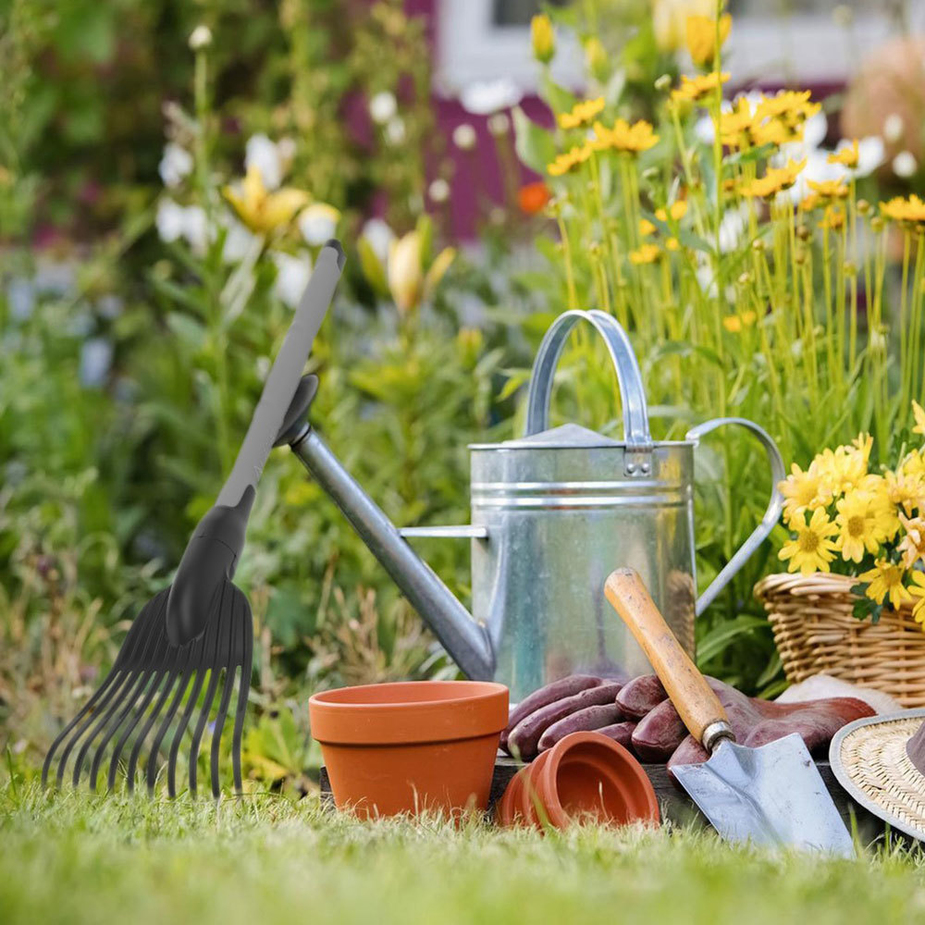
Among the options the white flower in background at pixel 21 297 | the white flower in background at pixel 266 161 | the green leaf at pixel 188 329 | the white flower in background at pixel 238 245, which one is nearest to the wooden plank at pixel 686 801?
the green leaf at pixel 188 329

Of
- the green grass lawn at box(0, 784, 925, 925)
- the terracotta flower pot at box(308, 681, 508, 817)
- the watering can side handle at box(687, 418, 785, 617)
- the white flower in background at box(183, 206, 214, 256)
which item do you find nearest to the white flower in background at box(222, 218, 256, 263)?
the white flower in background at box(183, 206, 214, 256)

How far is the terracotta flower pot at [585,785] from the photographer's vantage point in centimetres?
162

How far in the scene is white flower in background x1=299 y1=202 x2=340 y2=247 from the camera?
2.82 m

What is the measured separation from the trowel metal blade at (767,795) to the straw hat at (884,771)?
1.4 inches

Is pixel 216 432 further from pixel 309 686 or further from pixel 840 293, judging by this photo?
pixel 840 293

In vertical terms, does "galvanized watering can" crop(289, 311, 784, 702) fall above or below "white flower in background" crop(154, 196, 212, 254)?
below

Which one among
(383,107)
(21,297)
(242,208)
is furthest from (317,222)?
(21,297)

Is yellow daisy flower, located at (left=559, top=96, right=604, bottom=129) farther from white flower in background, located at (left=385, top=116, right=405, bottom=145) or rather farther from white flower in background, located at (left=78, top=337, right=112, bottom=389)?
white flower in background, located at (left=78, top=337, right=112, bottom=389)

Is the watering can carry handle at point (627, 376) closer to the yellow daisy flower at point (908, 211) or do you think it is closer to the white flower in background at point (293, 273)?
the yellow daisy flower at point (908, 211)

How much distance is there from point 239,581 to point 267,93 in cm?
245

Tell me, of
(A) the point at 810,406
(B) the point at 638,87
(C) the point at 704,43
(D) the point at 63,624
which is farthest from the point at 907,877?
(B) the point at 638,87

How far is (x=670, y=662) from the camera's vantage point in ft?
5.66

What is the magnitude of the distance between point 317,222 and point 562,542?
1397mm

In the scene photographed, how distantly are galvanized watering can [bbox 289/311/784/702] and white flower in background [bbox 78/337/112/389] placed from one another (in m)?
2.62
